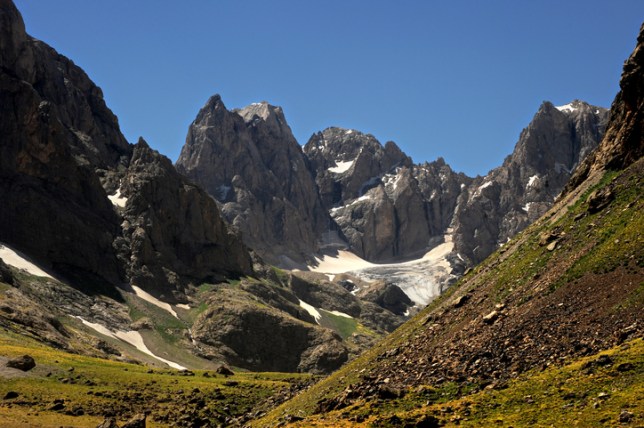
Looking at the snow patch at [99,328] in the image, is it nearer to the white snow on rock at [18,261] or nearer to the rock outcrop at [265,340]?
the white snow on rock at [18,261]

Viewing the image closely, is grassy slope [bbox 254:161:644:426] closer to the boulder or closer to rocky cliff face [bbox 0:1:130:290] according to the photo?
the boulder

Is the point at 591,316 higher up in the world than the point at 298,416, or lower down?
higher up

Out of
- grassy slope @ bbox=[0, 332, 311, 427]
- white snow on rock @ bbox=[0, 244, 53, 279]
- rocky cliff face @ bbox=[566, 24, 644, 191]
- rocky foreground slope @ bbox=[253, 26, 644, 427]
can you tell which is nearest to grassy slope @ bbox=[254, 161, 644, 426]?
rocky foreground slope @ bbox=[253, 26, 644, 427]

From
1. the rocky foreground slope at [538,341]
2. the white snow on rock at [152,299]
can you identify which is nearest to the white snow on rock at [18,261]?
the white snow on rock at [152,299]

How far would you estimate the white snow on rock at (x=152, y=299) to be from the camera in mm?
182663

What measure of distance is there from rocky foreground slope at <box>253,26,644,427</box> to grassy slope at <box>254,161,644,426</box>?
0.12 metres

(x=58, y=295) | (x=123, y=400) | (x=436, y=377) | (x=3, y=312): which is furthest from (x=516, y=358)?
(x=58, y=295)

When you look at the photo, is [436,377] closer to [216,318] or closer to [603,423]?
[603,423]

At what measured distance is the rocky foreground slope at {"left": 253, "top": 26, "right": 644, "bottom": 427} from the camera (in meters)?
37.6

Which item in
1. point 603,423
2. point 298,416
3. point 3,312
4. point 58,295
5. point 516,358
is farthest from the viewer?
point 58,295

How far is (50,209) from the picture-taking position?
17925 centimetres

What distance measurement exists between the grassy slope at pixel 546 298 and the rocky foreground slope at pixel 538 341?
0.38 ft

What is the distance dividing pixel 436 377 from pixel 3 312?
94.1 meters

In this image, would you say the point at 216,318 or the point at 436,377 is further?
the point at 216,318
